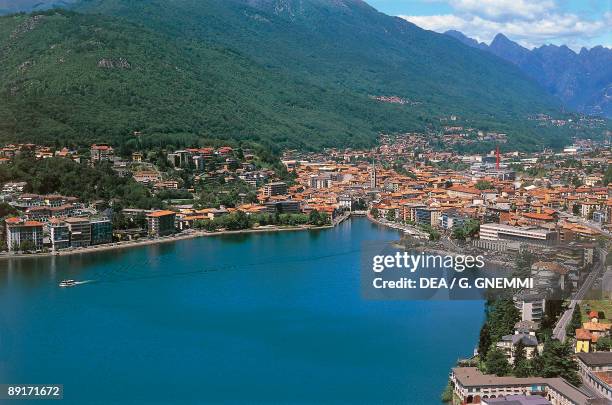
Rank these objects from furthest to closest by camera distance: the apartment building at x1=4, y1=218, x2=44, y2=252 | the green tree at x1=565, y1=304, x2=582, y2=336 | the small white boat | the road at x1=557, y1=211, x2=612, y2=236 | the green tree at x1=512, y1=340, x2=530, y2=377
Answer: the road at x1=557, y1=211, x2=612, y2=236 → the apartment building at x1=4, y1=218, x2=44, y2=252 → the small white boat → the green tree at x1=565, y1=304, x2=582, y2=336 → the green tree at x1=512, y1=340, x2=530, y2=377

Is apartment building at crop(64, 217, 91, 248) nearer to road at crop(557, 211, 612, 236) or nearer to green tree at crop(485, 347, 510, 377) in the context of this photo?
road at crop(557, 211, 612, 236)

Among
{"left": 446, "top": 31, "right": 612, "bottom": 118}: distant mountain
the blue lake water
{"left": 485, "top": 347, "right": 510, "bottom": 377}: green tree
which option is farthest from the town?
{"left": 446, "top": 31, "right": 612, "bottom": 118}: distant mountain

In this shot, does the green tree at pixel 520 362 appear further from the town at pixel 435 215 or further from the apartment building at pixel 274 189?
the apartment building at pixel 274 189

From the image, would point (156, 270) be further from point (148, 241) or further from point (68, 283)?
point (148, 241)

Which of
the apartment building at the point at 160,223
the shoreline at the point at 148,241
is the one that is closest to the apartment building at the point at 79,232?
the shoreline at the point at 148,241

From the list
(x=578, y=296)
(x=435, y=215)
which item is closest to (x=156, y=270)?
(x=578, y=296)
